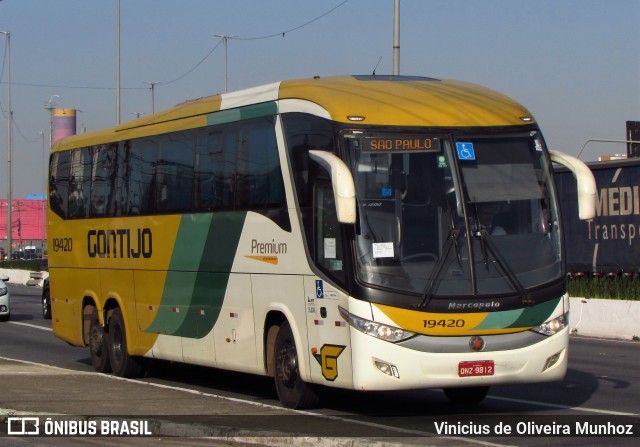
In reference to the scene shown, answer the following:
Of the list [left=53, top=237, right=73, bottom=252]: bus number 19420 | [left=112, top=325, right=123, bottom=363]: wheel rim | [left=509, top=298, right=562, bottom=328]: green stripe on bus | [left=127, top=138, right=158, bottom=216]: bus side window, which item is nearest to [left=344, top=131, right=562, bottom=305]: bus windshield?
[left=509, top=298, right=562, bottom=328]: green stripe on bus

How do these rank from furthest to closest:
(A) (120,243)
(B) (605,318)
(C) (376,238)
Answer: (B) (605,318) → (A) (120,243) → (C) (376,238)

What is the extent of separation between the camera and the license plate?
1128 centimetres

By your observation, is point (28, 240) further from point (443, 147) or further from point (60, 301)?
point (443, 147)

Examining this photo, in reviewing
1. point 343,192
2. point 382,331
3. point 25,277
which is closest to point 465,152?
point 343,192

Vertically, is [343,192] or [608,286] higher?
[343,192]

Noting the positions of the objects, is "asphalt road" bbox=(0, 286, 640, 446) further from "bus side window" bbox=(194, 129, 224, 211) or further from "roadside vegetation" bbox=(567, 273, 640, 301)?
"roadside vegetation" bbox=(567, 273, 640, 301)

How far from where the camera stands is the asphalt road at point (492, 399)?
37.9 ft

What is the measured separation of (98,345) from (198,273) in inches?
160

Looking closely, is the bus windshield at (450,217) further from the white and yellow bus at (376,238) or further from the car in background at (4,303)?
the car in background at (4,303)

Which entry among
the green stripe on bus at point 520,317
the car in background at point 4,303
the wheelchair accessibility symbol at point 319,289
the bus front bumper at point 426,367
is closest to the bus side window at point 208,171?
the wheelchair accessibility symbol at point 319,289

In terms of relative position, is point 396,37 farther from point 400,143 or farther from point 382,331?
point 382,331

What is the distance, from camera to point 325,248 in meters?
12.0

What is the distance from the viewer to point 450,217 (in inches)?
456

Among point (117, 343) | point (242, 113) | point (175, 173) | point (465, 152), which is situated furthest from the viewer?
point (117, 343)
